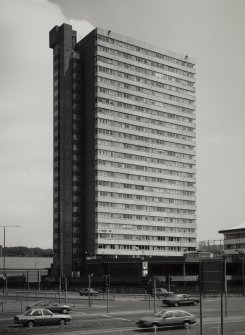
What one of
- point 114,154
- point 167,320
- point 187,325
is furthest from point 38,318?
point 114,154

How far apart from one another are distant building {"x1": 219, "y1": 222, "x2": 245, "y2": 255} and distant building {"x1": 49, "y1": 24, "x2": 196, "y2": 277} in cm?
1639

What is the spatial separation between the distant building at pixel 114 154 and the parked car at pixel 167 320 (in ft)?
282

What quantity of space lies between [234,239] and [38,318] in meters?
96.3

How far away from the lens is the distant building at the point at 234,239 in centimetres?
12594

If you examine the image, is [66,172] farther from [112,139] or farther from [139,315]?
[139,315]

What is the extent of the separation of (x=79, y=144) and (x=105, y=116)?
10.6 meters

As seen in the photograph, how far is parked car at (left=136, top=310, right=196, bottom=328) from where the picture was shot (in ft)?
114

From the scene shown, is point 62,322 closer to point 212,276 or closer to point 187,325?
point 187,325

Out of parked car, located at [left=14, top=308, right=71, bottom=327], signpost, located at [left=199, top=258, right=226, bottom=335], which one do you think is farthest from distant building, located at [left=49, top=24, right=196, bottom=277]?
signpost, located at [left=199, top=258, right=226, bottom=335]

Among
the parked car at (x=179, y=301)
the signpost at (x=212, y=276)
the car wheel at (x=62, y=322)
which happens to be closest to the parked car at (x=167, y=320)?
the car wheel at (x=62, y=322)

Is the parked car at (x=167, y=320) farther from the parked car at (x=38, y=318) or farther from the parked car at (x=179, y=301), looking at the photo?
the parked car at (x=179, y=301)

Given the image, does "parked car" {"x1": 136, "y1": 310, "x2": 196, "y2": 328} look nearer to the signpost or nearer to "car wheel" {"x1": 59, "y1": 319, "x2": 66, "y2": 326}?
"car wheel" {"x1": 59, "y1": 319, "x2": 66, "y2": 326}

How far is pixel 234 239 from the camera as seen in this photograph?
421ft

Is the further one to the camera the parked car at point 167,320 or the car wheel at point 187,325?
the parked car at point 167,320
